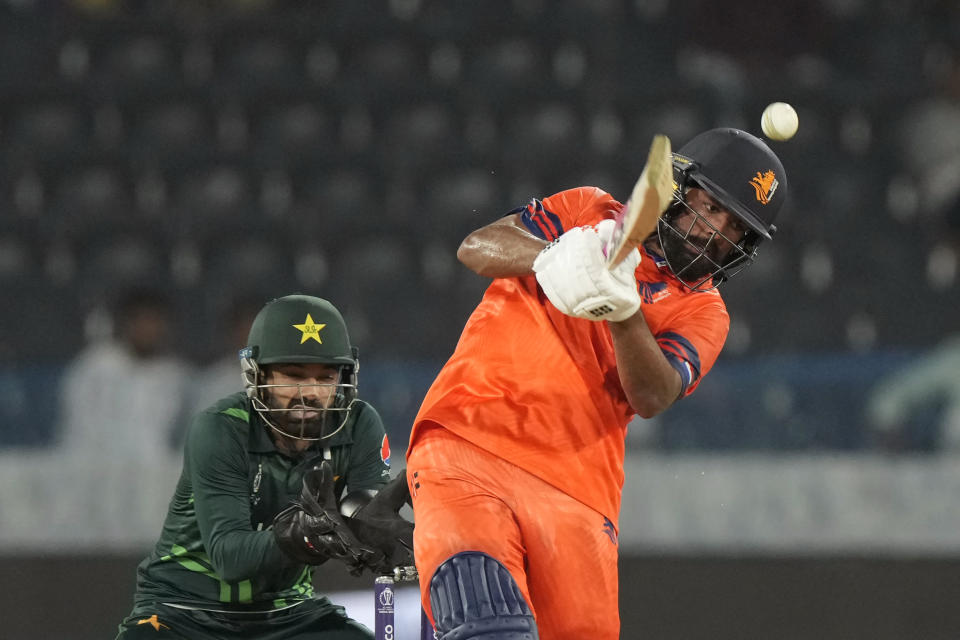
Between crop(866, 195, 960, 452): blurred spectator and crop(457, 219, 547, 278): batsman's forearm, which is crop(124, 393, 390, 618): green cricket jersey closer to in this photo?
crop(457, 219, 547, 278): batsman's forearm

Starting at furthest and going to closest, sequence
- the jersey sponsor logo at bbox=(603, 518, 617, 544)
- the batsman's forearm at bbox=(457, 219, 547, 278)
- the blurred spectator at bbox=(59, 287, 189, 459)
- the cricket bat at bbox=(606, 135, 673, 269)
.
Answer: the blurred spectator at bbox=(59, 287, 189, 459)
the jersey sponsor logo at bbox=(603, 518, 617, 544)
the batsman's forearm at bbox=(457, 219, 547, 278)
the cricket bat at bbox=(606, 135, 673, 269)

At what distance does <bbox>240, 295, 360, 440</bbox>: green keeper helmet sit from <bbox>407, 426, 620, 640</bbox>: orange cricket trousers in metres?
0.77

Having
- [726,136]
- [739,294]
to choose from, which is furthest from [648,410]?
[739,294]

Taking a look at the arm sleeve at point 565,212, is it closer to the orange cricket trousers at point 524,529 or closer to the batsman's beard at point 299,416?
the orange cricket trousers at point 524,529

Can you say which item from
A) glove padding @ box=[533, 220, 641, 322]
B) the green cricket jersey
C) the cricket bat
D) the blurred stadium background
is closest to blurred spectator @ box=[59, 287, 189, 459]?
the blurred stadium background

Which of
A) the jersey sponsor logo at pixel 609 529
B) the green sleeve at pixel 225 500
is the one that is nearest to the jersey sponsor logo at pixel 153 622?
the green sleeve at pixel 225 500

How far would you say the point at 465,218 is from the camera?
9516mm

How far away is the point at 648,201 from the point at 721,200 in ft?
2.62

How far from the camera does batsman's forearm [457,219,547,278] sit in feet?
10.0

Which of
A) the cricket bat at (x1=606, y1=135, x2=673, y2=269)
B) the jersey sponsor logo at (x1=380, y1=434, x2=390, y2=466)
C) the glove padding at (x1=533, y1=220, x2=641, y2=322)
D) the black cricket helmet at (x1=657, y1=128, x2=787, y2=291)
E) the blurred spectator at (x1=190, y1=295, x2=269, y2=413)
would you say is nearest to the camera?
the cricket bat at (x1=606, y1=135, x2=673, y2=269)

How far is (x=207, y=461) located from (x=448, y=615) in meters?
1.17

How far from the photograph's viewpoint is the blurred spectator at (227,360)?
23.1ft

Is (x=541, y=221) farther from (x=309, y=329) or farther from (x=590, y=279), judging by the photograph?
(x=309, y=329)

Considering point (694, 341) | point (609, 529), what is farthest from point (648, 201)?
point (609, 529)
